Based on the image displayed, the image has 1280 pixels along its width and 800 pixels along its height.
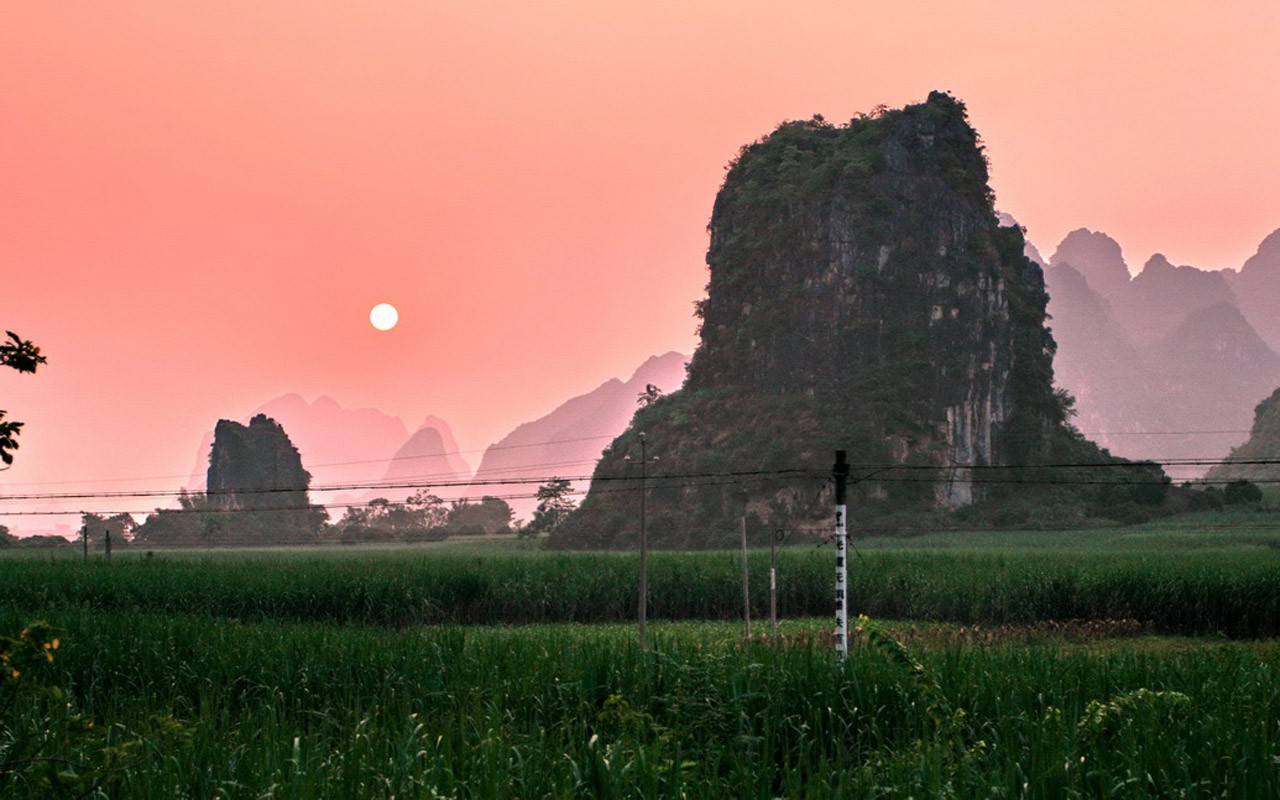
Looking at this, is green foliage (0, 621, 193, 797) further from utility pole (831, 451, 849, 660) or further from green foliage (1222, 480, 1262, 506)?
green foliage (1222, 480, 1262, 506)

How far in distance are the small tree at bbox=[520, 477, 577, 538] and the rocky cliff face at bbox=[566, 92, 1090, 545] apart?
664 centimetres

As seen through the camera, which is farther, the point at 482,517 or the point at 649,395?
the point at 482,517

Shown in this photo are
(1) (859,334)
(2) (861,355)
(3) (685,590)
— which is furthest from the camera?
(1) (859,334)

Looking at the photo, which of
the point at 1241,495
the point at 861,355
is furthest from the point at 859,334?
the point at 1241,495

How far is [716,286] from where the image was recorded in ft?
357

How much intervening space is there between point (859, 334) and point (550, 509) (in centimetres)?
3304

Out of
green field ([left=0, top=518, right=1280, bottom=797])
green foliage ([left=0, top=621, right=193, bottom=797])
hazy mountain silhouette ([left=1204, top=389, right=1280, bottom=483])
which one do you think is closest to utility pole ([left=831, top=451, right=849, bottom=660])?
green field ([left=0, top=518, right=1280, bottom=797])

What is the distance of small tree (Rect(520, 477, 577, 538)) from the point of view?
103438 millimetres

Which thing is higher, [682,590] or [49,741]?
[49,741]

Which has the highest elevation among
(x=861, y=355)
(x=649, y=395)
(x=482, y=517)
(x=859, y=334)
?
(x=859, y=334)

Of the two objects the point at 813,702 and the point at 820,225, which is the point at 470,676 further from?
the point at 820,225

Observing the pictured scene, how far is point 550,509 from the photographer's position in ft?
350

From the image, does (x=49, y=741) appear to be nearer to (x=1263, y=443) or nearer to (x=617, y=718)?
(x=617, y=718)

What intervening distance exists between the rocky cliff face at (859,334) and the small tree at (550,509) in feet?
21.8
